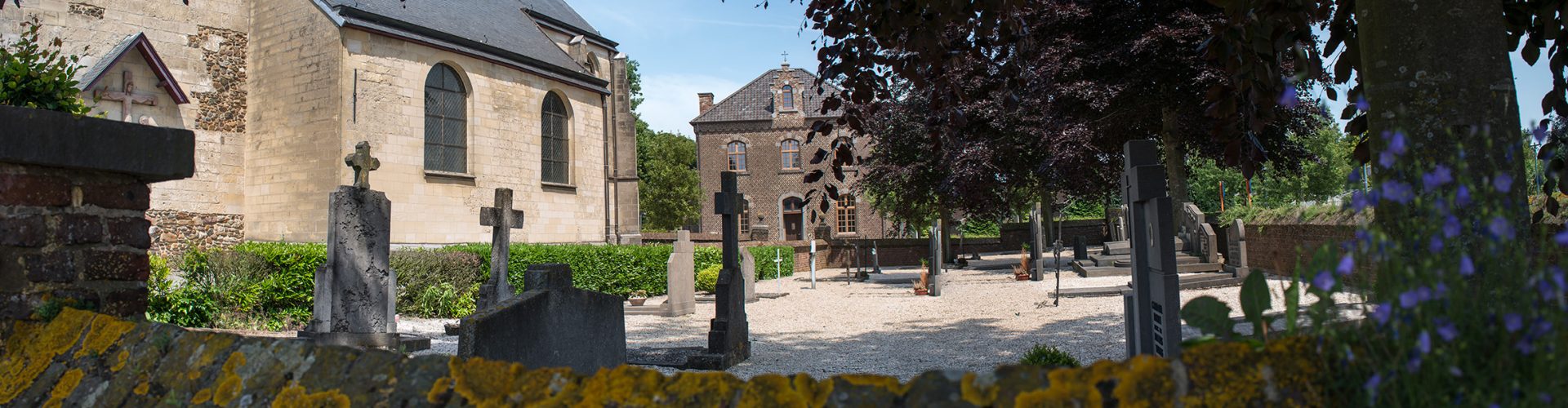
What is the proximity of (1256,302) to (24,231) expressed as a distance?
9.33 ft

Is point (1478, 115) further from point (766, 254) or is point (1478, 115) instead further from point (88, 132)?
point (766, 254)

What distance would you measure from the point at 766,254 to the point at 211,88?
1465 cm

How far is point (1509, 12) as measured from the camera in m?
3.37

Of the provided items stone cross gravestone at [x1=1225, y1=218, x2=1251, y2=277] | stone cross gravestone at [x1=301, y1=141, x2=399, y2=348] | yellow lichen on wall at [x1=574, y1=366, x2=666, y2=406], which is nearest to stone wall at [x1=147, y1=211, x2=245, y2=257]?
stone cross gravestone at [x1=301, y1=141, x2=399, y2=348]

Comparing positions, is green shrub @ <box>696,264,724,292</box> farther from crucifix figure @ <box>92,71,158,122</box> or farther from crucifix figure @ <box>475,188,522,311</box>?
crucifix figure @ <box>92,71,158,122</box>

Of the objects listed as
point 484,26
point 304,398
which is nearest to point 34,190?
point 304,398

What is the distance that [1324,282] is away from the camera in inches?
45.9

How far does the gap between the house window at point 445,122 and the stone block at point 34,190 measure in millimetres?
17232

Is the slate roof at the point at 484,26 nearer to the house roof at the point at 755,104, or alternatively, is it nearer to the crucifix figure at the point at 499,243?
the crucifix figure at the point at 499,243

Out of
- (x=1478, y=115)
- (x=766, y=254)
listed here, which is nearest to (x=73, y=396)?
(x=1478, y=115)

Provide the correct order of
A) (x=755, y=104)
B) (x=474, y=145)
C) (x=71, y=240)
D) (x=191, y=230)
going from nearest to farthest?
(x=71, y=240) < (x=191, y=230) < (x=474, y=145) < (x=755, y=104)

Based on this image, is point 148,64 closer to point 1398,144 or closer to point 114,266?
point 114,266

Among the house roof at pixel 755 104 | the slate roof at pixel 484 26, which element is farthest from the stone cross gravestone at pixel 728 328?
the house roof at pixel 755 104

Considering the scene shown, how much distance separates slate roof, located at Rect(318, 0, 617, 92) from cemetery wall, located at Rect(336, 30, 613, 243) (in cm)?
27
